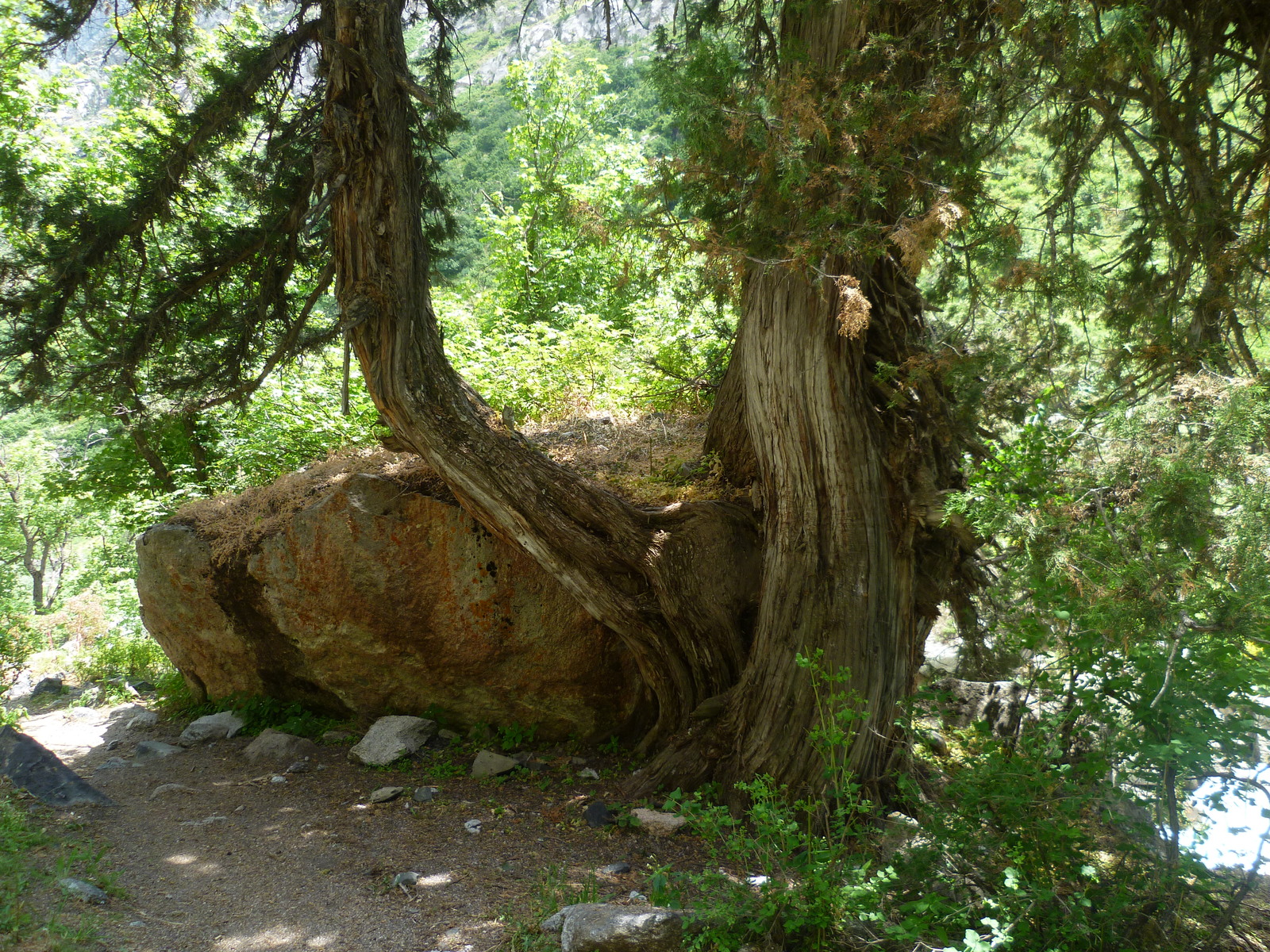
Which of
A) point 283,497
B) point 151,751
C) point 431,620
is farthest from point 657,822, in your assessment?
point 151,751

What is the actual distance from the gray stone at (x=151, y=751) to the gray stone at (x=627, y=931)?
4.77 m

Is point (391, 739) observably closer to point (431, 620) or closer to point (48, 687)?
point (431, 620)

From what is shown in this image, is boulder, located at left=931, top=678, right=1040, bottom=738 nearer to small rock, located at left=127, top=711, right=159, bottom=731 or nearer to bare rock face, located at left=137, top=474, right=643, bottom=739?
bare rock face, located at left=137, top=474, right=643, bottom=739

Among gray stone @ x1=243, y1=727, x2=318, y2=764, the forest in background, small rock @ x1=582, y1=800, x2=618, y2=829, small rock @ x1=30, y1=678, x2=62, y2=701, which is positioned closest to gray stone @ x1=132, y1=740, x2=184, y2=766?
gray stone @ x1=243, y1=727, x2=318, y2=764

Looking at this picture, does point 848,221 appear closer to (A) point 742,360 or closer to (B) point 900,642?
(A) point 742,360

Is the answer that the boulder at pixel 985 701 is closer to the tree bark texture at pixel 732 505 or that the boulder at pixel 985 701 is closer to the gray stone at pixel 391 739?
the tree bark texture at pixel 732 505

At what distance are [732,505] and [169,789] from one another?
4.34 meters

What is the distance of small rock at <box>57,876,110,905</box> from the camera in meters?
3.71

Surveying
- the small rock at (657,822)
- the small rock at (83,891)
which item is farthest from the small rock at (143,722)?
the small rock at (657,822)

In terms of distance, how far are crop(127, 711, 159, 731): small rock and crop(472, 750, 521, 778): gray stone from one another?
3.72 metres

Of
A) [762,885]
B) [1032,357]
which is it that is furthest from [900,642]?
[762,885]

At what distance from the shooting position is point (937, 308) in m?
5.54

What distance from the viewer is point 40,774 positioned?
197 inches

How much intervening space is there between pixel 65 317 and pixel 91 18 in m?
2.06
